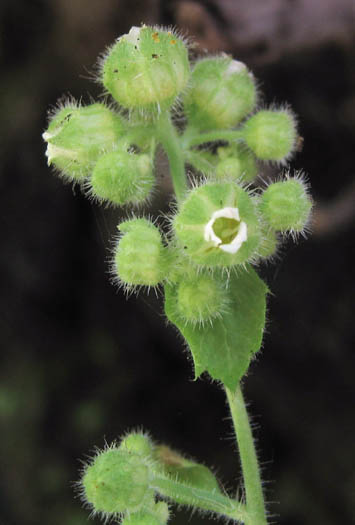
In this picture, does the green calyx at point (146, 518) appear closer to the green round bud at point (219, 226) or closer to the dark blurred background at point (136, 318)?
the green round bud at point (219, 226)

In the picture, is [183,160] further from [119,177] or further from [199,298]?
[199,298]

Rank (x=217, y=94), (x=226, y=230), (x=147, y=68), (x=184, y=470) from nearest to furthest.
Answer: (x=226, y=230)
(x=147, y=68)
(x=217, y=94)
(x=184, y=470)

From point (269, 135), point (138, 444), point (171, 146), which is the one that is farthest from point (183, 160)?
point (138, 444)

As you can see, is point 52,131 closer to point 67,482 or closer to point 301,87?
point 301,87

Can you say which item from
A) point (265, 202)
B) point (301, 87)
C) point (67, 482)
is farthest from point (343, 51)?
point (67, 482)

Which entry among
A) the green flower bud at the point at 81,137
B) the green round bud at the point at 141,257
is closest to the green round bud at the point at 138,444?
the green round bud at the point at 141,257

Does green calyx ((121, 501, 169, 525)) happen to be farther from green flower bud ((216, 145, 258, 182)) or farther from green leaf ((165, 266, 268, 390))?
green flower bud ((216, 145, 258, 182))

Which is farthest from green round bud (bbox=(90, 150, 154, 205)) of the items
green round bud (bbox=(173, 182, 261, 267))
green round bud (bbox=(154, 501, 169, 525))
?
green round bud (bbox=(154, 501, 169, 525))

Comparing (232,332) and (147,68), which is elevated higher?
(147,68)
